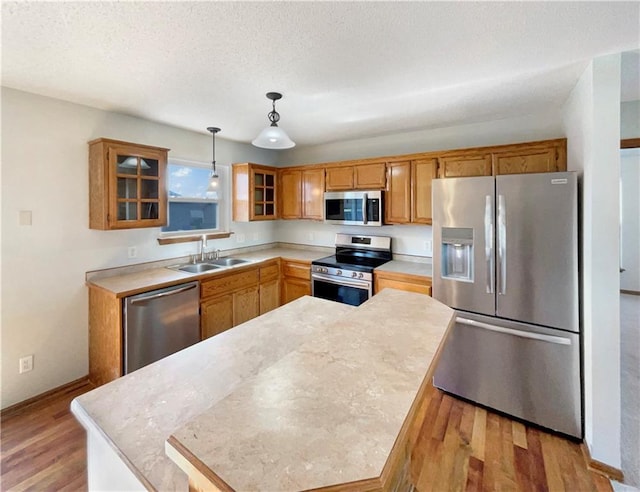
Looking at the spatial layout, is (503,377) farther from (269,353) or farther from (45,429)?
(45,429)

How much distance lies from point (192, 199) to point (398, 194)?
244 centimetres

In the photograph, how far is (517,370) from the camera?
222 cm

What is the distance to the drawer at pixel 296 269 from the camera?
365cm

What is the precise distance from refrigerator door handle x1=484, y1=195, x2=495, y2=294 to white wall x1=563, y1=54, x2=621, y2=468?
535 millimetres

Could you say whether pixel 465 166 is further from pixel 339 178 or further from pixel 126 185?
pixel 126 185

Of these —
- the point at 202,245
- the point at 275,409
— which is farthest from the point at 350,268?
the point at 275,409

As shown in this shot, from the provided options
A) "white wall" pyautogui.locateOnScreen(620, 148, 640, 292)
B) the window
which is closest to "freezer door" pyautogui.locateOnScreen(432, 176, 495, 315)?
the window

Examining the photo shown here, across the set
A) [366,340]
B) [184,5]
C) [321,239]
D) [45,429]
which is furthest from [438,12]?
[45,429]

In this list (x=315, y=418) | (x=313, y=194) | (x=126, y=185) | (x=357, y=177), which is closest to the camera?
(x=315, y=418)

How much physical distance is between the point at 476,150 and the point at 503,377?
1.97 meters

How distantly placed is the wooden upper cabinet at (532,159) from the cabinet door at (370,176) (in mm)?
1105

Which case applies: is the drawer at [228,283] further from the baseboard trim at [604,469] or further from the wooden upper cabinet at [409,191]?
the baseboard trim at [604,469]

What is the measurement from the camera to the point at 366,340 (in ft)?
3.59

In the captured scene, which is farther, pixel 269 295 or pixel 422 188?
pixel 269 295
